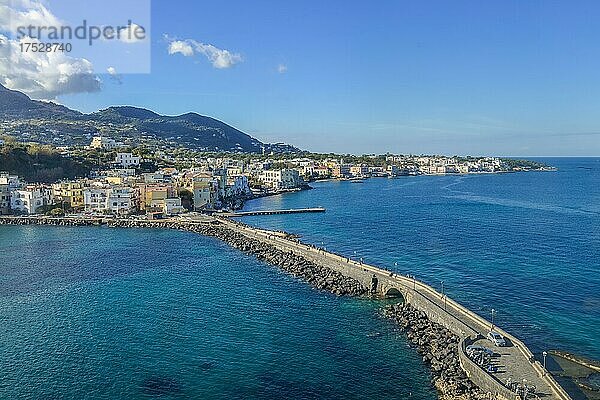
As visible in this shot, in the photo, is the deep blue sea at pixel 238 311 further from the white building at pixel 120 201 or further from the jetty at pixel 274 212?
the jetty at pixel 274 212

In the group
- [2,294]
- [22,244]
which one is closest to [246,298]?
[2,294]

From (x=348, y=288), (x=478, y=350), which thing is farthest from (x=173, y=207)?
(x=478, y=350)

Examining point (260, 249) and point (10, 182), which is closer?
point (260, 249)

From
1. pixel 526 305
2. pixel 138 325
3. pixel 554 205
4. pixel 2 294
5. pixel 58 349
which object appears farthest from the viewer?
pixel 554 205

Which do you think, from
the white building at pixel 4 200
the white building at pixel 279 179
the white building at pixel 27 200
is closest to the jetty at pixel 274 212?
the white building at pixel 27 200

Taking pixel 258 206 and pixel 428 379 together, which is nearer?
pixel 428 379

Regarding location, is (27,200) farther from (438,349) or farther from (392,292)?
(438,349)

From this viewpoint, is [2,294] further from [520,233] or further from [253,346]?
[520,233]

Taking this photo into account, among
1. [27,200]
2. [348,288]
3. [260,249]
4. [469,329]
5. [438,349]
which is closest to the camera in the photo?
[438,349]
